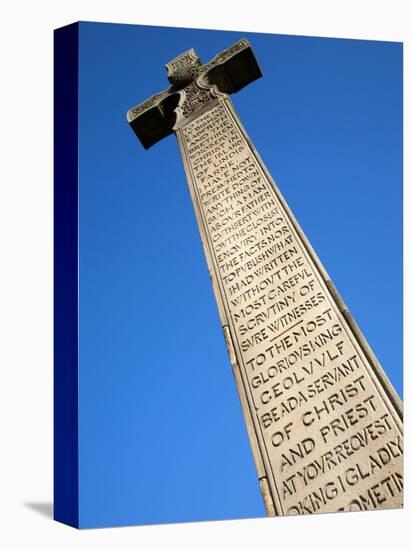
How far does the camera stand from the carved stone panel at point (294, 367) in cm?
662

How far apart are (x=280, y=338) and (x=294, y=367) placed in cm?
21

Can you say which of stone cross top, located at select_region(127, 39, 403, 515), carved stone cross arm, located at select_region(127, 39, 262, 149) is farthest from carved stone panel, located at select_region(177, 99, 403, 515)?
carved stone cross arm, located at select_region(127, 39, 262, 149)

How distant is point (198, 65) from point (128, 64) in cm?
66

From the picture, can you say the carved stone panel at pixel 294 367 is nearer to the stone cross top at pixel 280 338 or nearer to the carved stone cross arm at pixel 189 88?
the stone cross top at pixel 280 338

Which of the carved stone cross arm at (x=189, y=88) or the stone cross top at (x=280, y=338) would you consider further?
the carved stone cross arm at (x=189, y=88)

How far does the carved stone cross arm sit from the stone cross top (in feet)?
0.03

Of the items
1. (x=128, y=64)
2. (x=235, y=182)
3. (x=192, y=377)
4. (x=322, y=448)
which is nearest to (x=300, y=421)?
(x=322, y=448)

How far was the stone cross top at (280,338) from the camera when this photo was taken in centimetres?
662

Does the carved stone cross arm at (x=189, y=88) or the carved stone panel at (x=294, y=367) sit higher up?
the carved stone cross arm at (x=189, y=88)

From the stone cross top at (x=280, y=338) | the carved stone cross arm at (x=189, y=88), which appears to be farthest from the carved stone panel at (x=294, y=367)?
the carved stone cross arm at (x=189, y=88)

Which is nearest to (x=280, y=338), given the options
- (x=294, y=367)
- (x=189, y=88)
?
(x=294, y=367)

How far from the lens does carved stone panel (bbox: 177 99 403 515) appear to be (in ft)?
21.7

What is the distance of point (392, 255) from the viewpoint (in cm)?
763

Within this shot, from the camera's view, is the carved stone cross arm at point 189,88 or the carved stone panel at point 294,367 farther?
the carved stone cross arm at point 189,88
